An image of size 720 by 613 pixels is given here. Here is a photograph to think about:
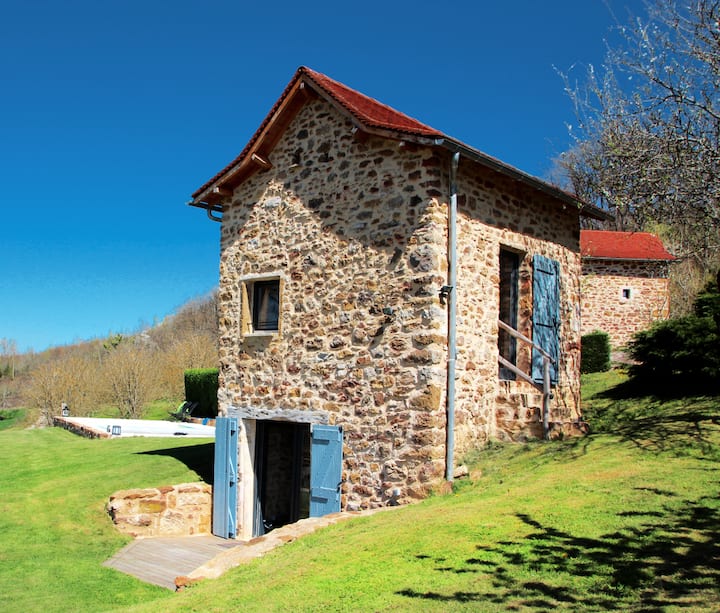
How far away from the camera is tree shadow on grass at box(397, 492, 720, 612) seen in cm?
480

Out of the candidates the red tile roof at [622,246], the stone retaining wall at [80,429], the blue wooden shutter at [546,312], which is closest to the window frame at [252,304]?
the blue wooden shutter at [546,312]

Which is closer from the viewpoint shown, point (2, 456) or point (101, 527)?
point (101, 527)

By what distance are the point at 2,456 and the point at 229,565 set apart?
11.7 meters

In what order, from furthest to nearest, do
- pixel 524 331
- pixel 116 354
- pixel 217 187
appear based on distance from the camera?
pixel 116 354 < pixel 217 187 < pixel 524 331

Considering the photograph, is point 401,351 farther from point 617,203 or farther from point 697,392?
point 697,392

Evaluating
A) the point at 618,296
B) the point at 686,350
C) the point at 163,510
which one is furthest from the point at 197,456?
the point at 618,296

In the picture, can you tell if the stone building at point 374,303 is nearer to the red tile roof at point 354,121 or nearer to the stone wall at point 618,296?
the red tile roof at point 354,121

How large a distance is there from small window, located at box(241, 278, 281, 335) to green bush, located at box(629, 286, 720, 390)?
8.37 metres

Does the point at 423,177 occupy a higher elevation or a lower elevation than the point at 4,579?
higher

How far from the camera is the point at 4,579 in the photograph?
9570 mm

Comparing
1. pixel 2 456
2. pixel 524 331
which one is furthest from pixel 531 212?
pixel 2 456

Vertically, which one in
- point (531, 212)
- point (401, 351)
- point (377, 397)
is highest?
point (531, 212)

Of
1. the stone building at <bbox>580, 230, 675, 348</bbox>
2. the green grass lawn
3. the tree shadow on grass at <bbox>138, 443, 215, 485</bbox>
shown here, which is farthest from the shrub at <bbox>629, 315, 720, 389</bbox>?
the stone building at <bbox>580, 230, 675, 348</bbox>

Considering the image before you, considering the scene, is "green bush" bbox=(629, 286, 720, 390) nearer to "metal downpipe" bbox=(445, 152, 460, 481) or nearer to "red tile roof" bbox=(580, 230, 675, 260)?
"metal downpipe" bbox=(445, 152, 460, 481)
